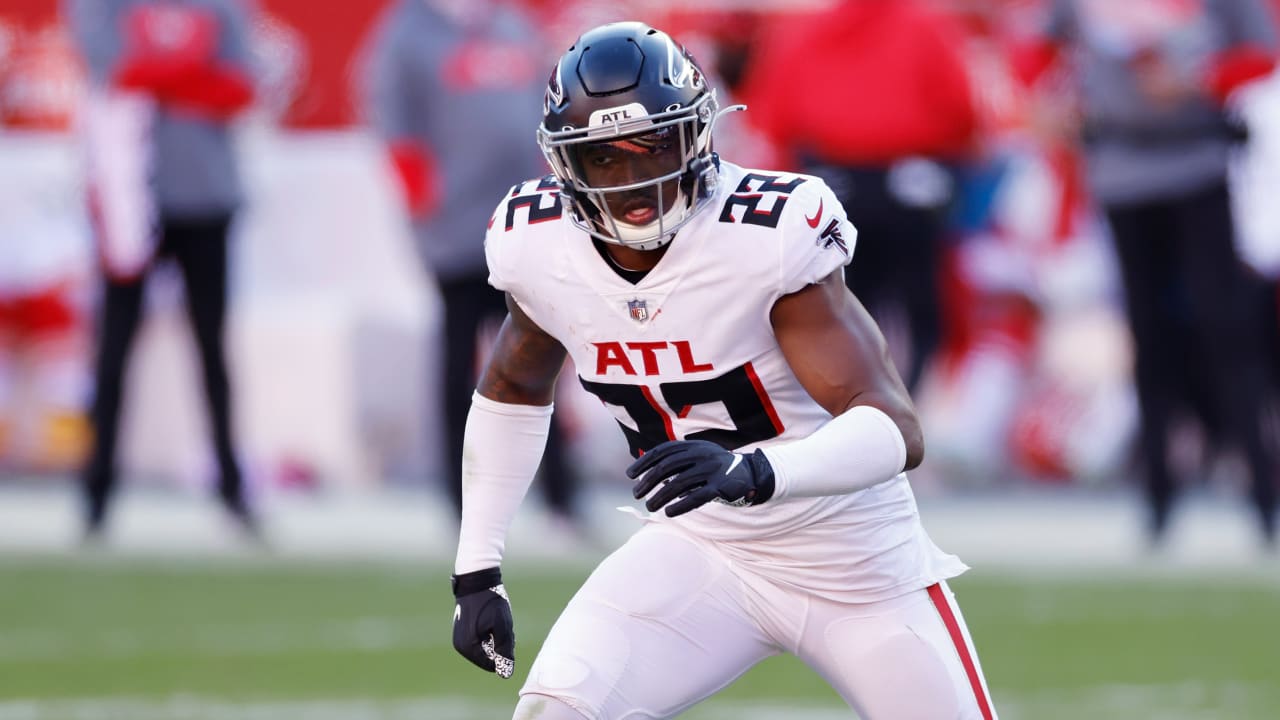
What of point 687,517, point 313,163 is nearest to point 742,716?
point 687,517

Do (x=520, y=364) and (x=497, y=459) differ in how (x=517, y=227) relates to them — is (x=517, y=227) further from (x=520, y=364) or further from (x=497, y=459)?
(x=497, y=459)

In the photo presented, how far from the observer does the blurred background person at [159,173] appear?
7.00 metres

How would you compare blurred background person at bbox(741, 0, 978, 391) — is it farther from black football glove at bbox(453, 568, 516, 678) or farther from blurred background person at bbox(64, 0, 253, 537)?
black football glove at bbox(453, 568, 516, 678)

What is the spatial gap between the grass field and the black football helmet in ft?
5.87

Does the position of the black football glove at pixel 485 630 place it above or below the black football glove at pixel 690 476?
below

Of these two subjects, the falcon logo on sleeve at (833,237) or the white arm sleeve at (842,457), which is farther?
the falcon logo on sleeve at (833,237)

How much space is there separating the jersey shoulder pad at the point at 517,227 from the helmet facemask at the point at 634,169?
0.43 feet

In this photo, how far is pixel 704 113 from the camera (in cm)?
313

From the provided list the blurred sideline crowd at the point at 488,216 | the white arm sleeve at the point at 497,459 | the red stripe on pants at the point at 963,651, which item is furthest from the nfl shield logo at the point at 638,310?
the blurred sideline crowd at the point at 488,216

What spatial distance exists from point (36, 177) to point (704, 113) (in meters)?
7.74

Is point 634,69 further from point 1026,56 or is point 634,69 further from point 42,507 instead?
point 42,507

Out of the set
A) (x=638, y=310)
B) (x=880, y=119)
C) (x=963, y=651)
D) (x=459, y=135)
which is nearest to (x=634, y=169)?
(x=638, y=310)

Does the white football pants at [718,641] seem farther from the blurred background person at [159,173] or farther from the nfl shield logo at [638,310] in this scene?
the blurred background person at [159,173]

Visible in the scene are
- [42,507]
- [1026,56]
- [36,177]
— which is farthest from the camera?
[36,177]
